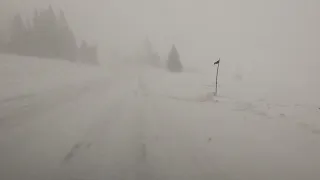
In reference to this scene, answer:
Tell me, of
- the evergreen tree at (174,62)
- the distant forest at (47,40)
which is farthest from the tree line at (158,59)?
the distant forest at (47,40)

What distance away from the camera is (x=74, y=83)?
1.13 metres

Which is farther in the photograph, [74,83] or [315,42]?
[315,42]

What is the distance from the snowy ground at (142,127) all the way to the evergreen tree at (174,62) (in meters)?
0.03

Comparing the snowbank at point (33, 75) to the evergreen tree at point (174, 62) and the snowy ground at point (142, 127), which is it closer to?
the snowy ground at point (142, 127)

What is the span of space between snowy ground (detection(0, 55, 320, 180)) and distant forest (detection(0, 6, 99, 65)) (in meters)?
0.03

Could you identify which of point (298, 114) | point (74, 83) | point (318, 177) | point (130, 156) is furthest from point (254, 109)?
point (74, 83)

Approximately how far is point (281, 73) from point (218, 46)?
0.28 m

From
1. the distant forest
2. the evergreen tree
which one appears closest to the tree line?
the evergreen tree

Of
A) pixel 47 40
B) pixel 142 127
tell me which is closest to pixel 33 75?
pixel 47 40

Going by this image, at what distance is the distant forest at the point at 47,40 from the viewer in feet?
3.62

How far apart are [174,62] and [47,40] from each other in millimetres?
452

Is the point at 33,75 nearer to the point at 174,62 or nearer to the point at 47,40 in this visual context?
the point at 47,40

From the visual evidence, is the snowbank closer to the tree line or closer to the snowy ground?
the snowy ground

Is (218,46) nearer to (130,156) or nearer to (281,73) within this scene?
(281,73)
